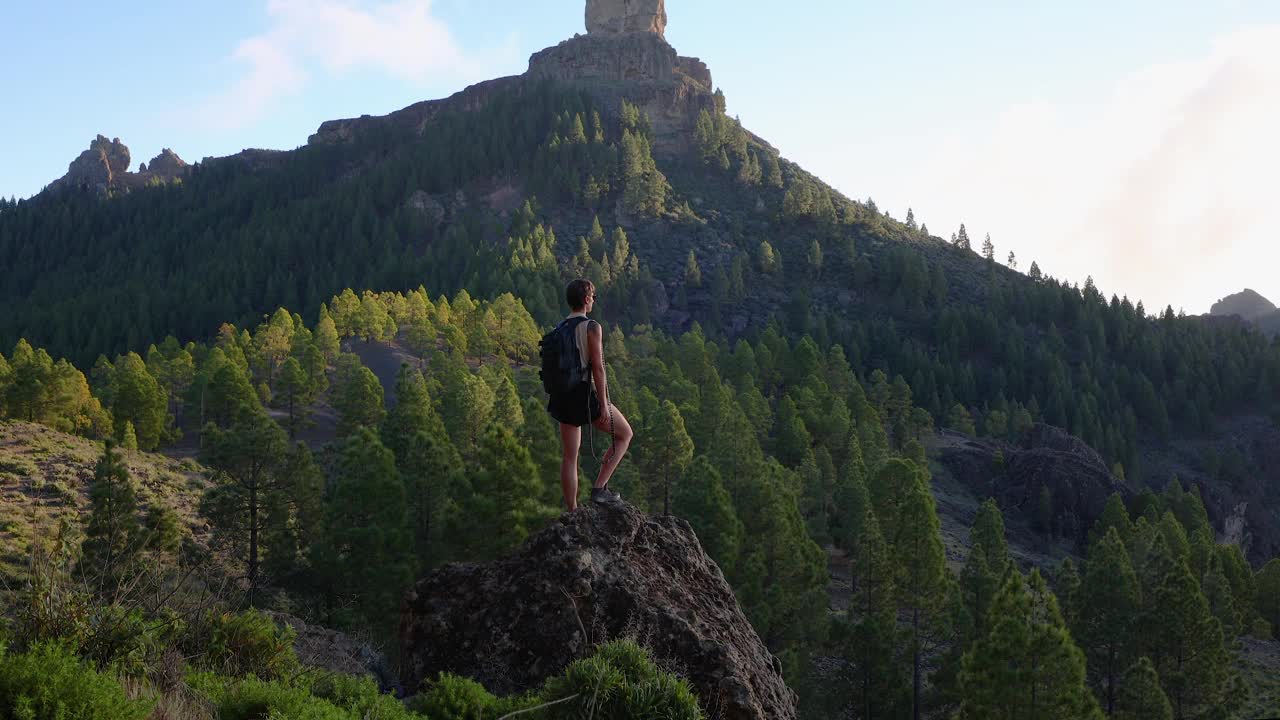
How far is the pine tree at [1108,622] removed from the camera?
35281 millimetres

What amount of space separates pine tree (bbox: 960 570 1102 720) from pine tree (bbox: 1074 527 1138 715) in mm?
11505

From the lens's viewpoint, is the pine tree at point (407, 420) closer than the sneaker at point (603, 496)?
No

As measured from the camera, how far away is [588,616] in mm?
8422

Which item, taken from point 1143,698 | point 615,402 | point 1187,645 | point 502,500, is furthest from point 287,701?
point 615,402

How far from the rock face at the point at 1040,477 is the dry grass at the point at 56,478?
64.1m

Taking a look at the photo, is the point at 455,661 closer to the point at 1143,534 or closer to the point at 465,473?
the point at 465,473

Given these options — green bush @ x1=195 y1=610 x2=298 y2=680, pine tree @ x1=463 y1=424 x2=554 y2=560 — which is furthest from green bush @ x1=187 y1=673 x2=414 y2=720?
pine tree @ x1=463 y1=424 x2=554 y2=560

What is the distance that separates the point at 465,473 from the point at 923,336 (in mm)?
104125

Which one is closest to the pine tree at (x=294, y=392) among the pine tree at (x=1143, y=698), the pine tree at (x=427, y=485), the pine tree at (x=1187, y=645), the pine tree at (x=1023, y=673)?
the pine tree at (x=427, y=485)

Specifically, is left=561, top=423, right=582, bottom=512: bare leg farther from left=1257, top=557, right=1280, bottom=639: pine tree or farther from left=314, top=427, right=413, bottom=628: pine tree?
Result: left=1257, top=557, right=1280, bottom=639: pine tree

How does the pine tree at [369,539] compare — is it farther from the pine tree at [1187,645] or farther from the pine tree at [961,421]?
the pine tree at [961,421]

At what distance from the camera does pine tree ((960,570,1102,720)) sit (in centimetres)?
2470

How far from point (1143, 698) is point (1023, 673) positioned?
949 cm

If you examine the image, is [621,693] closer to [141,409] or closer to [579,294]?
[579,294]
